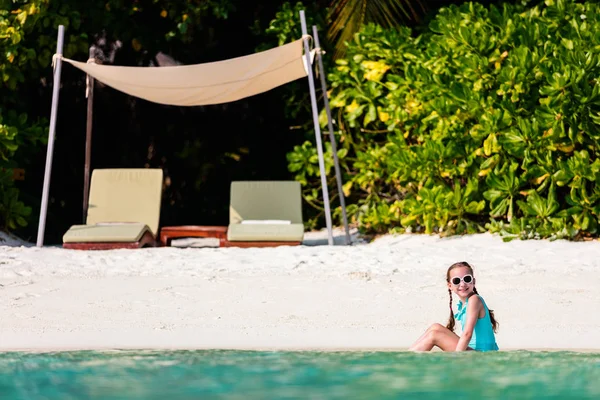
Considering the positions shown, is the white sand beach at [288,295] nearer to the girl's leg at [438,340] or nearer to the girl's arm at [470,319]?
the girl's leg at [438,340]

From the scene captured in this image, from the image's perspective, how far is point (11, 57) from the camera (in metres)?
10.5

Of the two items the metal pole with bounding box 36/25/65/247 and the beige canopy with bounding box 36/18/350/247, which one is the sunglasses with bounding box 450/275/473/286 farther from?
the metal pole with bounding box 36/25/65/247

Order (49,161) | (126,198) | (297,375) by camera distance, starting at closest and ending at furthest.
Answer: (297,375) < (49,161) < (126,198)

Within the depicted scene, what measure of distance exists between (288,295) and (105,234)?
10.5 feet

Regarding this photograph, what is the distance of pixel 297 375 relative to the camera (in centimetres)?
482

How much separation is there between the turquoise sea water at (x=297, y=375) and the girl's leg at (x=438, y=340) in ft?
0.15

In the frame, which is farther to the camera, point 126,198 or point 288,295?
point 126,198

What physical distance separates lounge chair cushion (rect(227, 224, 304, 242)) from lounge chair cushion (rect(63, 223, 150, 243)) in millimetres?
823

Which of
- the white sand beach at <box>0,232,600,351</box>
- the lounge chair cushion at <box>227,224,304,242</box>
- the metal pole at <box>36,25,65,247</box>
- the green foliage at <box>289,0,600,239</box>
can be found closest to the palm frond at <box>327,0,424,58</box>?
the green foliage at <box>289,0,600,239</box>

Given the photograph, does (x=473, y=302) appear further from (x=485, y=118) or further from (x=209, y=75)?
(x=209, y=75)

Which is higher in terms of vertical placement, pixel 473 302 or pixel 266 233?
pixel 266 233

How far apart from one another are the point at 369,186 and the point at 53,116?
317 cm

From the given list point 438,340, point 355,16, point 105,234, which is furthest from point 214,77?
point 438,340

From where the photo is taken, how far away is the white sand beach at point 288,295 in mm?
5484
